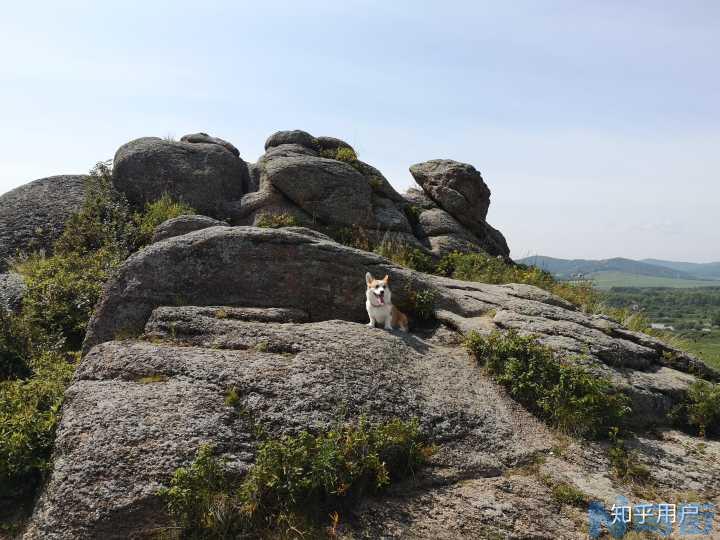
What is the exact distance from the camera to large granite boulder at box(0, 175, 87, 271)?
58.4 ft

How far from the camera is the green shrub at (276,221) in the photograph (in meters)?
18.2

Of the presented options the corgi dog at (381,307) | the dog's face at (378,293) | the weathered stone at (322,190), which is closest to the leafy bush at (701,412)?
the corgi dog at (381,307)

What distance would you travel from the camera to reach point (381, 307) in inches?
455

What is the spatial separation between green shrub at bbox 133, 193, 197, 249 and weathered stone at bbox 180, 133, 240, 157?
17.6 ft

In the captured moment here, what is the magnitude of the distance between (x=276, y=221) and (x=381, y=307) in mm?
8259

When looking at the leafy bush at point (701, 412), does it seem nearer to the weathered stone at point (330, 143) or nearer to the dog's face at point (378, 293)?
the dog's face at point (378, 293)

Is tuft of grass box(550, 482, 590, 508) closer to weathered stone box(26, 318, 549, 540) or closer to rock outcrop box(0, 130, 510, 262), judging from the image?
weathered stone box(26, 318, 549, 540)

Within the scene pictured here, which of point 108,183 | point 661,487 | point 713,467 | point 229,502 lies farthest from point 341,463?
point 108,183

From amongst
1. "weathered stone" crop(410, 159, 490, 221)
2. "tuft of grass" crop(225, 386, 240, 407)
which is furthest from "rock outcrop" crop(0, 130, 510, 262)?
"tuft of grass" crop(225, 386, 240, 407)

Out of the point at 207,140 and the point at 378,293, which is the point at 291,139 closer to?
the point at 207,140

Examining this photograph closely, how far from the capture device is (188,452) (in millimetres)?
7203

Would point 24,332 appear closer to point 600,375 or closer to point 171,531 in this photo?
point 171,531

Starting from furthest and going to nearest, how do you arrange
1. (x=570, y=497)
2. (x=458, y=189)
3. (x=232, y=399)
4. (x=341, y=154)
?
(x=458, y=189) → (x=341, y=154) → (x=232, y=399) → (x=570, y=497)

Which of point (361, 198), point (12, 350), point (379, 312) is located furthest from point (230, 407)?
point (361, 198)
